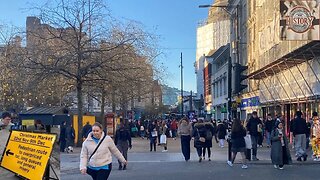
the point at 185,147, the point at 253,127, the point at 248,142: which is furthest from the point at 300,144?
the point at 185,147

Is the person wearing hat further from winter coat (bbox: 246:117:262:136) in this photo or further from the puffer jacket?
the puffer jacket

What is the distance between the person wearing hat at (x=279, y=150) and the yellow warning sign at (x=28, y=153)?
7.64 meters

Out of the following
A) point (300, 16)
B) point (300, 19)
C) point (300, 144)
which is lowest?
point (300, 144)

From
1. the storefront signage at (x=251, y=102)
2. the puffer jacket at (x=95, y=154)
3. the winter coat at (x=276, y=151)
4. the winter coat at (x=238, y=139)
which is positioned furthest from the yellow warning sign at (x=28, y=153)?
the storefront signage at (x=251, y=102)

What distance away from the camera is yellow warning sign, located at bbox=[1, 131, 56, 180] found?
9969 mm

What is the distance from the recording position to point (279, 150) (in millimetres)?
15312

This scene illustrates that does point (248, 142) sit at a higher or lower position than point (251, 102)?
lower

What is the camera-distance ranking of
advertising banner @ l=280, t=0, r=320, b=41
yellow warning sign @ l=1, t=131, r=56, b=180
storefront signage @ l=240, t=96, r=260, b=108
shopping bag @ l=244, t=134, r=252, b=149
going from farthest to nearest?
storefront signage @ l=240, t=96, r=260, b=108, advertising banner @ l=280, t=0, r=320, b=41, shopping bag @ l=244, t=134, r=252, b=149, yellow warning sign @ l=1, t=131, r=56, b=180

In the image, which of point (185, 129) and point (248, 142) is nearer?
point (248, 142)

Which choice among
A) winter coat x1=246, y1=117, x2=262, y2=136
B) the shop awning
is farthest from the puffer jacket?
the shop awning

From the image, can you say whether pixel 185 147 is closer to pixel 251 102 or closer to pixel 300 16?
pixel 300 16

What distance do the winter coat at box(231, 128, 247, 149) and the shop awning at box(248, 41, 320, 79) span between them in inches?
244

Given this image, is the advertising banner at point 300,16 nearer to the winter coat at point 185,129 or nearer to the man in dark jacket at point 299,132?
the man in dark jacket at point 299,132

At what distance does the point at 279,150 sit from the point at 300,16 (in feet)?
22.5
